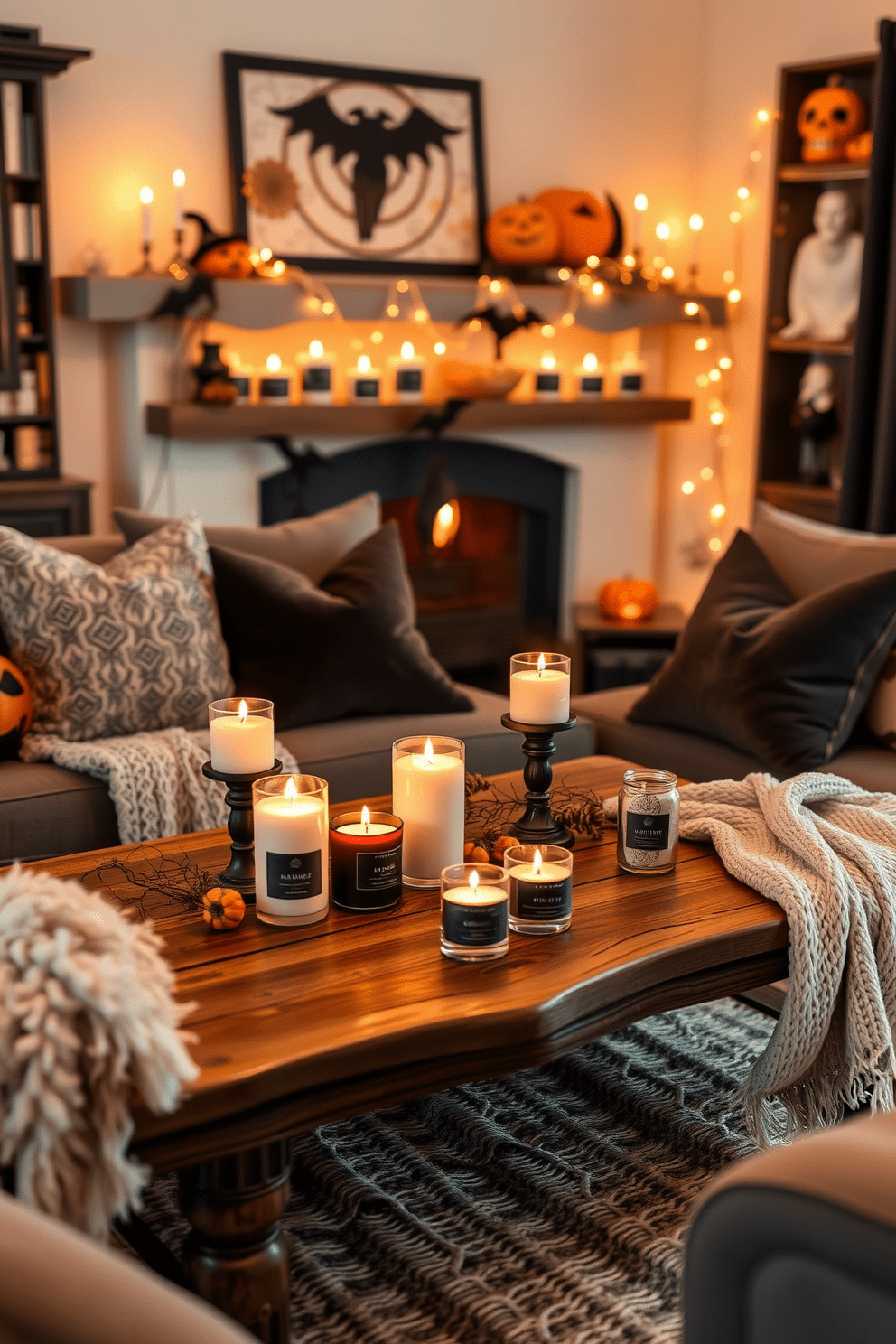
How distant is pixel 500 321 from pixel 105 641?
218 centimetres

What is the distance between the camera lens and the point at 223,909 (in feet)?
5.31

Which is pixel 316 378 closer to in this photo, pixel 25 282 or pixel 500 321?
pixel 500 321

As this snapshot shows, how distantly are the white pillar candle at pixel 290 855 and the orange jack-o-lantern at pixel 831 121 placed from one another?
11.4 feet

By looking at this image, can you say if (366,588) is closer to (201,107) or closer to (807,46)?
(201,107)

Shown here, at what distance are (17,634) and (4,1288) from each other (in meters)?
1.87

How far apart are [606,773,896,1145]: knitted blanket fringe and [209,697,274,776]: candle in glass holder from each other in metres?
0.66

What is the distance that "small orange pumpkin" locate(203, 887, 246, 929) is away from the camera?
5.30 ft

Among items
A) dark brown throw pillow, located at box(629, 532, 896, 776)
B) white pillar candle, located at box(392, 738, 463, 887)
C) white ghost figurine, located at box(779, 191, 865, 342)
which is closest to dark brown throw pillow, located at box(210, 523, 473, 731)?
dark brown throw pillow, located at box(629, 532, 896, 776)

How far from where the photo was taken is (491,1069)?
144cm

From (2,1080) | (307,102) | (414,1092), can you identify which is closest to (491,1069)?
(414,1092)

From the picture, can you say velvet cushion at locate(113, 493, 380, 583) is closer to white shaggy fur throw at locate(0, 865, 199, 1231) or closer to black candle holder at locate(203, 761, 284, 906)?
black candle holder at locate(203, 761, 284, 906)

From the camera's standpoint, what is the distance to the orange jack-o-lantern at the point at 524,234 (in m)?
4.40

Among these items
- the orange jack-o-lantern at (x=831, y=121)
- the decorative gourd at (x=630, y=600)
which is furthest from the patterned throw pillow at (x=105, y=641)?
the orange jack-o-lantern at (x=831, y=121)

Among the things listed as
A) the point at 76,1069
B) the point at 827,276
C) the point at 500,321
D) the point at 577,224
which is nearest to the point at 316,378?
the point at 500,321
